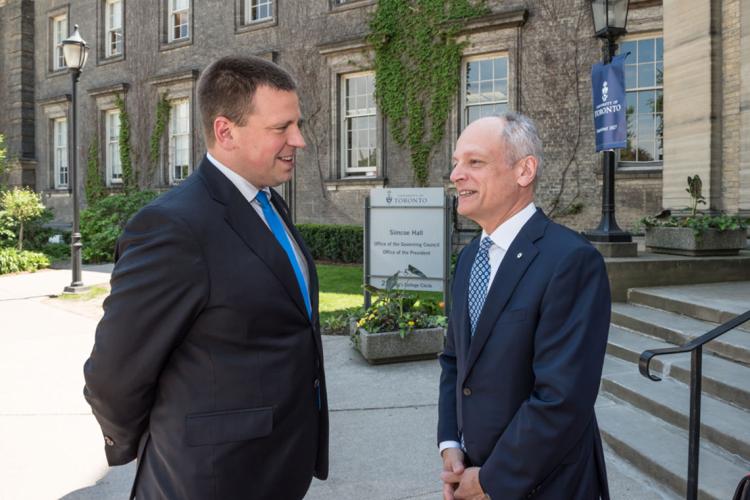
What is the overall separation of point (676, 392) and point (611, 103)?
15.0 feet

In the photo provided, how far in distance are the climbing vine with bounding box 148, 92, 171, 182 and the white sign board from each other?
16.1m

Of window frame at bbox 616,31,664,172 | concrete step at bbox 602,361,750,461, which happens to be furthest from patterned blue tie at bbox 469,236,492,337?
window frame at bbox 616,31,664,172

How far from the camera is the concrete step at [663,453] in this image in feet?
11.8

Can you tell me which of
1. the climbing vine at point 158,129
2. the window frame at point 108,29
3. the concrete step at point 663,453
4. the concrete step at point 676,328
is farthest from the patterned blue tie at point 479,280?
the window frame at point 108,29

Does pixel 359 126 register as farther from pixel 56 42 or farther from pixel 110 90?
pixel 56 42

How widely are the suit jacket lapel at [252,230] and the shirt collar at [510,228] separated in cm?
73

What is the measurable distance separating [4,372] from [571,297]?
6394 mm

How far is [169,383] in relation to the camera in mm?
1812

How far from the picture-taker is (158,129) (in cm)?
2167

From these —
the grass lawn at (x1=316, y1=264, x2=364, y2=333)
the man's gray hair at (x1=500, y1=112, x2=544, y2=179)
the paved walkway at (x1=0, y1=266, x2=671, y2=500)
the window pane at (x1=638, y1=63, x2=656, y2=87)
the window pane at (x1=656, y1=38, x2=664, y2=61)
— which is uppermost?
the window pane at (x1=656, y1=38, x2=664, y2=61)

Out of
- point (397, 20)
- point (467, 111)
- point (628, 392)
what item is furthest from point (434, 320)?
point (397, 20)

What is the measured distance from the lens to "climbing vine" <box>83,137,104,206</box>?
23906mm

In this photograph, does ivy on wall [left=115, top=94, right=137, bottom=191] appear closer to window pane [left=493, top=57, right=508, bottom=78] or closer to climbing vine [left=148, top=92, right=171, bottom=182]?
climbing vine [left=148, top=92, right=171, bottom=182]

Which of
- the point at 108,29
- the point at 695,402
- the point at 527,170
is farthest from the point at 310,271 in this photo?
the point at 108,29
